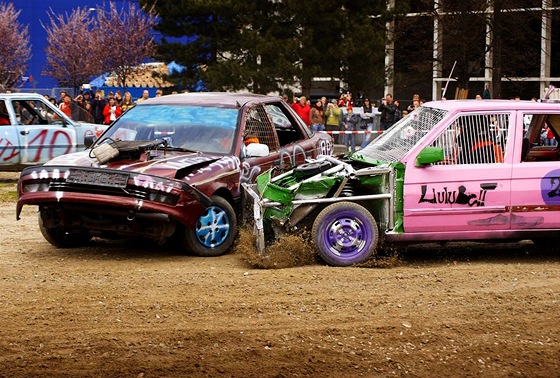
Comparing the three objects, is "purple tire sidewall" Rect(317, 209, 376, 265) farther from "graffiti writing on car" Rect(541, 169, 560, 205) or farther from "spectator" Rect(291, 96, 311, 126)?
"spectator" Rect(291, 96, 311, 126)

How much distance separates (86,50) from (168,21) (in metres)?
8.77

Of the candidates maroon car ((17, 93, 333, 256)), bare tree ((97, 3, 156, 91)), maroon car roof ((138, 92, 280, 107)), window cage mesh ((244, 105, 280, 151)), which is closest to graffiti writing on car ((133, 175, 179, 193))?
maroon car ((17, 93, 333, 256))

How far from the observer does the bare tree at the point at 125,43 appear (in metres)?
42.8

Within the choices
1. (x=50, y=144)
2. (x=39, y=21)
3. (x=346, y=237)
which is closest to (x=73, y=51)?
(x=39, y=21)

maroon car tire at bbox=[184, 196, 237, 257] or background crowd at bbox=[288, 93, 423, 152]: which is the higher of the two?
background crowd at bbox=[288, 93, 423, 152]

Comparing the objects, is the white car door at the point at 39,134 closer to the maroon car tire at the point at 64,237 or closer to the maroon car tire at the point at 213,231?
the maroon car tire at the point at 64,237

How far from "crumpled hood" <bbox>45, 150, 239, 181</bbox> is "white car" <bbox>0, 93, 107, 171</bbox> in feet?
26.2

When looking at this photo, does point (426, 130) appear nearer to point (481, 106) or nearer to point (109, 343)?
point (481, 106)

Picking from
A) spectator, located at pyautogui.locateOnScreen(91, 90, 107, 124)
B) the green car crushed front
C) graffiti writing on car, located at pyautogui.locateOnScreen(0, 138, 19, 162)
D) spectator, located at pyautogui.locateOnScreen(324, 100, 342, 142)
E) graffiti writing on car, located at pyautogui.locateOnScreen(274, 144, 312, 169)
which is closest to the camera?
the green car crushed front

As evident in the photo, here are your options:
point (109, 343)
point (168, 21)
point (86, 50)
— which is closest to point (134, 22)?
point (86, 50)

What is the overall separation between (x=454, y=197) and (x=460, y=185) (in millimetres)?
129

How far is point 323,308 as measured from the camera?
25.6 ft

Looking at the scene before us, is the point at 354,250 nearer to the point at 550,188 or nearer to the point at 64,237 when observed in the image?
the point at 550,188

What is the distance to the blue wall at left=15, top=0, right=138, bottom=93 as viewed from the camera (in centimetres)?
4581
